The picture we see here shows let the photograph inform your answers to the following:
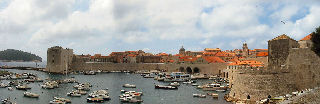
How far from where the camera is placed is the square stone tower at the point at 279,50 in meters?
25.1

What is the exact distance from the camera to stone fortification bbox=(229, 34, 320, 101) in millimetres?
23453

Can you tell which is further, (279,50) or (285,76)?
(279,50)

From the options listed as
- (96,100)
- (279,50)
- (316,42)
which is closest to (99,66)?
(96,100)

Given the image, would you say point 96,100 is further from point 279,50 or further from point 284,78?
point 279,50

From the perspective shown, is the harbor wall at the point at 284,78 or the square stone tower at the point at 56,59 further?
the square stone tower at the point at 56,59

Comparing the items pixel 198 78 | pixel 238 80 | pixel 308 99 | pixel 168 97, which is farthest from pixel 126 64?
pixel 308 99

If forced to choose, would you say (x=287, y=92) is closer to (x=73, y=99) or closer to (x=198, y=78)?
(x=73, y=99)

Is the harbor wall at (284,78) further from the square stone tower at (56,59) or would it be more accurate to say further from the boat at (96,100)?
the square stone tower at (56,59)

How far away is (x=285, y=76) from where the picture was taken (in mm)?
24391

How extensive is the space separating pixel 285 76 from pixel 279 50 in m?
2.74

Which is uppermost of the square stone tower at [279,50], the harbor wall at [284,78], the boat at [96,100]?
the square stone tower at [279,50]

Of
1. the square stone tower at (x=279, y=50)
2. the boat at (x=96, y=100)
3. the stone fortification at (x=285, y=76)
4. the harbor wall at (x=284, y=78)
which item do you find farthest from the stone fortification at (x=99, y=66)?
the harbor wall at (x=284, y=78)

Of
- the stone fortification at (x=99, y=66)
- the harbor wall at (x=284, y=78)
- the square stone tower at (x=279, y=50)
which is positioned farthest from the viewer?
the stone fortification at (x=99, y=66)

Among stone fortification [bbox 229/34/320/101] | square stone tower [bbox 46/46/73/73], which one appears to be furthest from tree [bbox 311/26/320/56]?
square stone tower [bbox 46/46/73/73]
